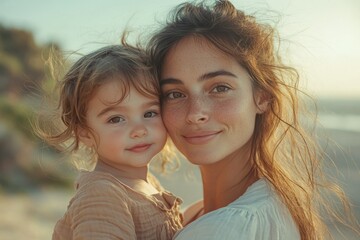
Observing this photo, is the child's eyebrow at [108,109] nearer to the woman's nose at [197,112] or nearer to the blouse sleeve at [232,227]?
the woman's nose at [197,112]

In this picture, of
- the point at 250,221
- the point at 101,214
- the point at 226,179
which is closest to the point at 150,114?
the point at 226,179

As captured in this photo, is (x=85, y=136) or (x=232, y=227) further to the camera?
(x=85, y=136)

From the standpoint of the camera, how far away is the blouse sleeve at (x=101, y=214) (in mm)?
2428

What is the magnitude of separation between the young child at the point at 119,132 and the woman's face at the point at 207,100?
111 mm

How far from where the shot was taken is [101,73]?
2820 millimetres

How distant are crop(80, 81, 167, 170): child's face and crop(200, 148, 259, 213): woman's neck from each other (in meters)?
0.41

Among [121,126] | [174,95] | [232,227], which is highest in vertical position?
[174,95]

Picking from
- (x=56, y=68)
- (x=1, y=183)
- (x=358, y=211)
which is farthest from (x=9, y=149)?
(x=56, y=68)

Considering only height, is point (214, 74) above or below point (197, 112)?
above

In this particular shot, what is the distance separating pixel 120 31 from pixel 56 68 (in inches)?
14.8

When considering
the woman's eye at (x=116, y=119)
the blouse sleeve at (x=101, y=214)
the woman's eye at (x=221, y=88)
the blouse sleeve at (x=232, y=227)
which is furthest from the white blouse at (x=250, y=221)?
the woman's eye at (x=116, y=119)

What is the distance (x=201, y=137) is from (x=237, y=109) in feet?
0.66

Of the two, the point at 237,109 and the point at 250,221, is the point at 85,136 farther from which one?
the point at 250,221

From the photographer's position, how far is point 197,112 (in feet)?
9.12
